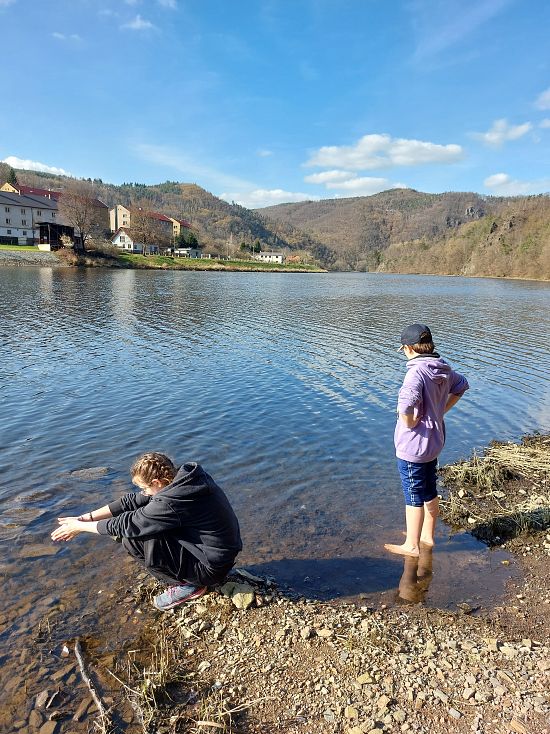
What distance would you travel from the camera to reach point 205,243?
168m

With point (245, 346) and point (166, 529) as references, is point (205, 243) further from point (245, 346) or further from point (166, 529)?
point (166, 529)

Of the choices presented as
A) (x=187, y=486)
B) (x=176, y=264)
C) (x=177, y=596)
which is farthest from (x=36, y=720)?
(x=176, y=264)

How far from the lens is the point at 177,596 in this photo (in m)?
5.51

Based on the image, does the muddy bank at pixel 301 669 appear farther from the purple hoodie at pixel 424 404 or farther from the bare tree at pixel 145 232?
the bare tree at pixel 145 232

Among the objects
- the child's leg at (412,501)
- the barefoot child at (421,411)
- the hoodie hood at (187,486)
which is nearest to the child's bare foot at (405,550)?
the child's leg at (412,501)

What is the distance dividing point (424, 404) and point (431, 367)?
511 millimetres

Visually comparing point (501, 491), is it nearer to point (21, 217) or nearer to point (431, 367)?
point (431, 367)

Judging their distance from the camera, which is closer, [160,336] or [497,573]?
[497,573]

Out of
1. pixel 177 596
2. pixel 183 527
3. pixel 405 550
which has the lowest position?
pixel 405 550

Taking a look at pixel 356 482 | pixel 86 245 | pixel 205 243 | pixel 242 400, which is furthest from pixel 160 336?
pixel 205 243

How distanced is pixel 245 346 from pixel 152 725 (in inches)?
Result: 832

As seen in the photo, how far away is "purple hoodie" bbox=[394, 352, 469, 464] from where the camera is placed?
237 inches

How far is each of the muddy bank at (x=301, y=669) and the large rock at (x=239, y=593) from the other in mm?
13

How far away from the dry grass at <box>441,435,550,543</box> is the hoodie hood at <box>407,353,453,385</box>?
3.24 m
